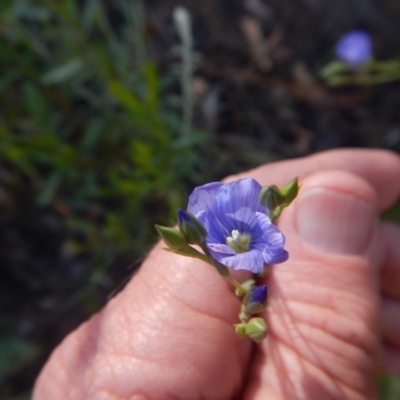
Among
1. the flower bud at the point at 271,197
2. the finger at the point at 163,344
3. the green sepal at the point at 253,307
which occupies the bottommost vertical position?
the finger at the point at 163,344

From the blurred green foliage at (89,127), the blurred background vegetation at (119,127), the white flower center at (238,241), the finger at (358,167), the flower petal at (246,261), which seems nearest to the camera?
the flower petal at (246,261)

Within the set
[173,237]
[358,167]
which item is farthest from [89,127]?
[173,237]

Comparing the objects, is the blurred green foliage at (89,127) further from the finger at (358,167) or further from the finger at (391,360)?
the finger at (391,360)

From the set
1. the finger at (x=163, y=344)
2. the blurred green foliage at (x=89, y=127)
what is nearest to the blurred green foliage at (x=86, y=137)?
the blurred green foliage at (x=89, y=127)

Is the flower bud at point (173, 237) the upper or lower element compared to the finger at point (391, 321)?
upper

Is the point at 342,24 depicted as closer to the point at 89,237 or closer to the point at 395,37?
the point at 395,37

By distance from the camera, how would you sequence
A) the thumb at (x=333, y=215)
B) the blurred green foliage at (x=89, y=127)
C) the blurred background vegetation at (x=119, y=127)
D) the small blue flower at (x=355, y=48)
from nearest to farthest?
the thumb at (x=333, y=215) < the blurred green foliage at (x=89, y=127) < the blurred background vegetation at (x=119, y=127) < the small blue flower at (x=355, y=48)

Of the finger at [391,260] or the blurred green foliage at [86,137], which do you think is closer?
the finger at [391,260]

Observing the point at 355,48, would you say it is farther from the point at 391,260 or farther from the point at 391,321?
the point at 391,321

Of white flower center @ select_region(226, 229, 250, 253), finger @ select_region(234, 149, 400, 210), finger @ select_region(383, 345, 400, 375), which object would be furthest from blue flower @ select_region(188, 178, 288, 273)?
finger @ select_region(383, 345, 400, 375)
